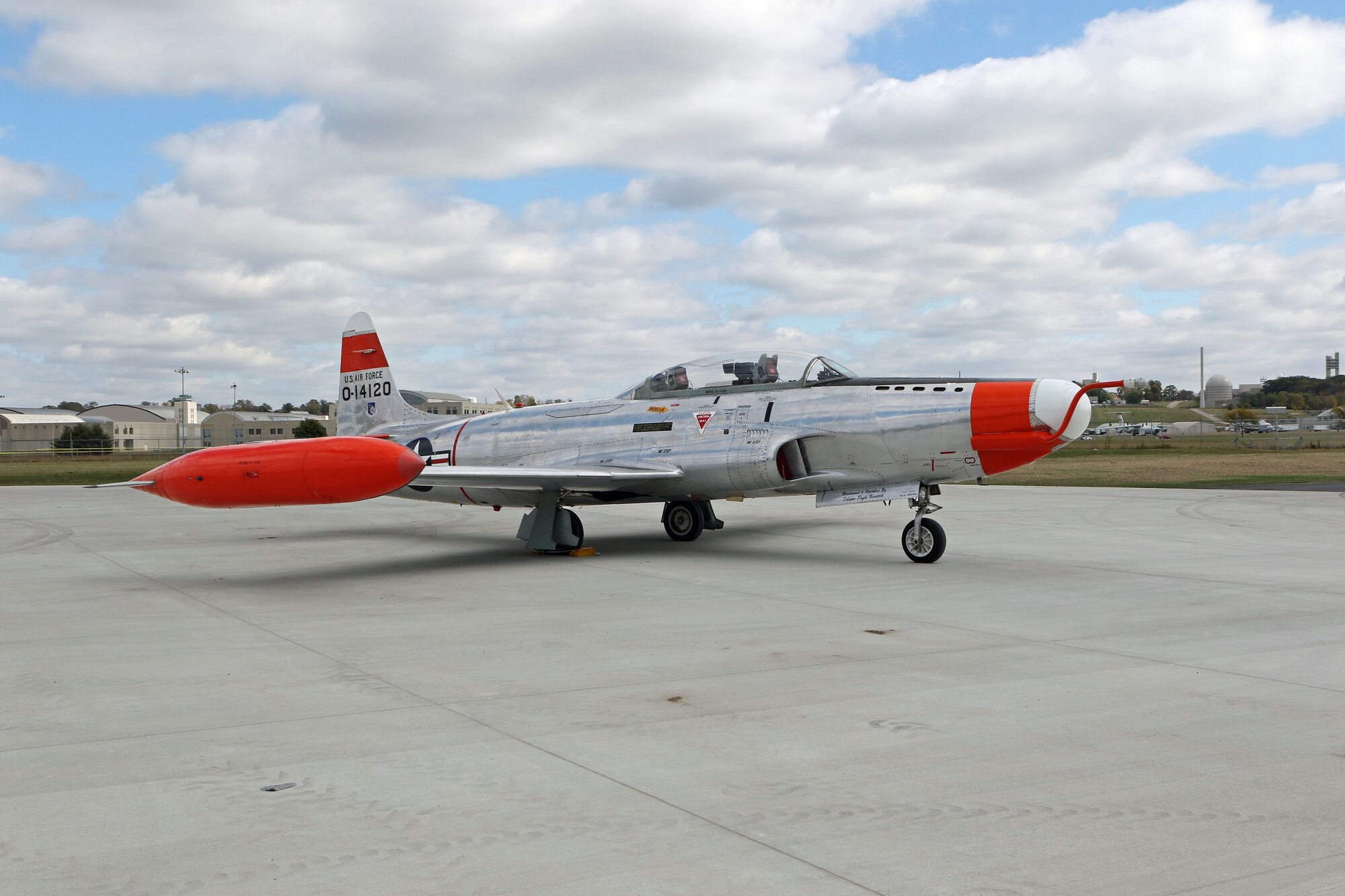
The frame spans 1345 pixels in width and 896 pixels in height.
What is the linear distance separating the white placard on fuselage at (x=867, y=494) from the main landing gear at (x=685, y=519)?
284 cm

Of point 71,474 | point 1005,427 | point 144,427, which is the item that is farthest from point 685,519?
point 144,427

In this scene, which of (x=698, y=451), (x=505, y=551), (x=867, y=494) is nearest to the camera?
(x=867, y=494)

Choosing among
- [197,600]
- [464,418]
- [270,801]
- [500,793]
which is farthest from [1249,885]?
[464,418]

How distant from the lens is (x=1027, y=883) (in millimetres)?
3256

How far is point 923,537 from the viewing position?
39.3 feet

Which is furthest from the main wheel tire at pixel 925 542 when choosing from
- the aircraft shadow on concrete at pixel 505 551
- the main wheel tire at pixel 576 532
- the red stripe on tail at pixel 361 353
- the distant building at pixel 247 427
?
the distant building at pixel 247 427

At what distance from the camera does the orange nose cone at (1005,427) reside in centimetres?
1105

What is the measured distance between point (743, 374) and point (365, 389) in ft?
24.3

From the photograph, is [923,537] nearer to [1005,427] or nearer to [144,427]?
[1005,427]

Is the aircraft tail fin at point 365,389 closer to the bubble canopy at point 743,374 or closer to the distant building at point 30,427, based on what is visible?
the bubble canopy at point 743,374

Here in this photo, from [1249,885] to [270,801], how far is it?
3.46 m

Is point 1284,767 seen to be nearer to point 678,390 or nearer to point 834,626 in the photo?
point 834,626

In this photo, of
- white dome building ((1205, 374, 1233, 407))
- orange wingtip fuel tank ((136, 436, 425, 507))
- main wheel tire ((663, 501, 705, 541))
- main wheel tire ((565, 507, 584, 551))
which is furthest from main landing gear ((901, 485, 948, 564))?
white dome building ((1205, 374, 1233, 407))

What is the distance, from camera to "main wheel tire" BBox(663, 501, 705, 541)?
14969mm
